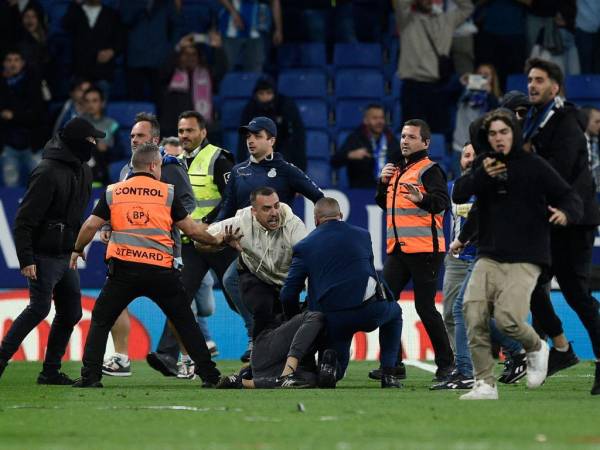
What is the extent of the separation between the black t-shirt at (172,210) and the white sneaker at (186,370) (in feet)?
6.52

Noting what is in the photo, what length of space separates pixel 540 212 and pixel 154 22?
37.9ft

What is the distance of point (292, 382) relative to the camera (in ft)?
36.6

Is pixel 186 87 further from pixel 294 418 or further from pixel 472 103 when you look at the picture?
pixel 294 418

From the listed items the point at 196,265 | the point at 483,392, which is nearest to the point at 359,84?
the point at 196,265

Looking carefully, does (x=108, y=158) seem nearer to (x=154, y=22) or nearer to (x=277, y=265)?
(x=154, y=22)

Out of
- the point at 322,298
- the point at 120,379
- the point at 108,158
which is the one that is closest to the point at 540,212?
the point at 322,298

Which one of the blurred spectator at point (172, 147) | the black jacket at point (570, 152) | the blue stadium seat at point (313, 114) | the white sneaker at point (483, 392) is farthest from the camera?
the blue stadium seat at point (313, 114)

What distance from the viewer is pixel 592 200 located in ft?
32.9

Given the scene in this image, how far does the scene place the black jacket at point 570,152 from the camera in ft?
32.5

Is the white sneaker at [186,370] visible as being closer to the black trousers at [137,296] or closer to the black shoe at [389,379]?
the black trousers at [137,296]

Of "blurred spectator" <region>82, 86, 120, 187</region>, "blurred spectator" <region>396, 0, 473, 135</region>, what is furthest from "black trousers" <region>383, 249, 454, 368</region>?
"blurred spectator" <region>396, 0, 473, 135</region>

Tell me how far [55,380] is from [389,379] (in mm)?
2625

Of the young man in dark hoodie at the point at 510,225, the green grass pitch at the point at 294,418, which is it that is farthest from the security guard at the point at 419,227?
the young man in dark hoodie at the point at 510,225

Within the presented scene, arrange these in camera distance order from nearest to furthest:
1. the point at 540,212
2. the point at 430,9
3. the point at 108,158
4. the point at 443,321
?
the point at 540,212 < the point at 443,321 < the point at 108,158 < the point at 430,9
